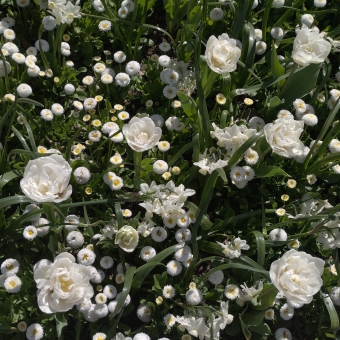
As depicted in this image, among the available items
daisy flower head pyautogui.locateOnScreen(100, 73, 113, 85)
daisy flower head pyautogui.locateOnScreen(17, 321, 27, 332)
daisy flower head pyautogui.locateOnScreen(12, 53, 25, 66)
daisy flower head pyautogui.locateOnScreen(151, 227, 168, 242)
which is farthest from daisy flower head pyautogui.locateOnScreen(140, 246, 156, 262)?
daisy flower head pyautogui.locateOnScreen(12, 53, 25, 66)

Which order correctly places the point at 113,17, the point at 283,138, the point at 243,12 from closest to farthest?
the point at 283,138 → the point at 243,12 → the point at 113,17

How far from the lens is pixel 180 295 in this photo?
8.28 feet

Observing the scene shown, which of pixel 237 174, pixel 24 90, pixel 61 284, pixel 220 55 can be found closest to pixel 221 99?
pixel 220 55

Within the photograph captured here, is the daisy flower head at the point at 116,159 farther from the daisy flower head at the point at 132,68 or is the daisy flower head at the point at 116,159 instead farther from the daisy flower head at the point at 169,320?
the daisy flower head at the point at 169,320

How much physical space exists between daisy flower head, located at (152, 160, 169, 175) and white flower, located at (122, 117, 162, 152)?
36cm

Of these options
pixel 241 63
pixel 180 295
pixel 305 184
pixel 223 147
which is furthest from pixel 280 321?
pixel 241 63

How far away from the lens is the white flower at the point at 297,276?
2080 mm

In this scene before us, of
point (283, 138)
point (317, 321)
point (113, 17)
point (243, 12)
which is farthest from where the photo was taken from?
point (113, 17)

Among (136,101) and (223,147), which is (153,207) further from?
(136,101)

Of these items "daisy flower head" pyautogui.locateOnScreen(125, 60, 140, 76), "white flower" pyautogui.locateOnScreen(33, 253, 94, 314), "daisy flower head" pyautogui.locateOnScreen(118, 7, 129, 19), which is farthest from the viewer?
"daisy flower head" pyautogui.locateOnScreen(118, 7, 129, 19)

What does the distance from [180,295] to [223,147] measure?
2.72 feet

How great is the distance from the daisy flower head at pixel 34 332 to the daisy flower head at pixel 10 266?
276 millimetres

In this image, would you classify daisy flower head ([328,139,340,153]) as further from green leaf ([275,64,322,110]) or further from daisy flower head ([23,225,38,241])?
daisy flower head ([23,225,38,241])

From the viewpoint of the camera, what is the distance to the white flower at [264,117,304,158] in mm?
2418
